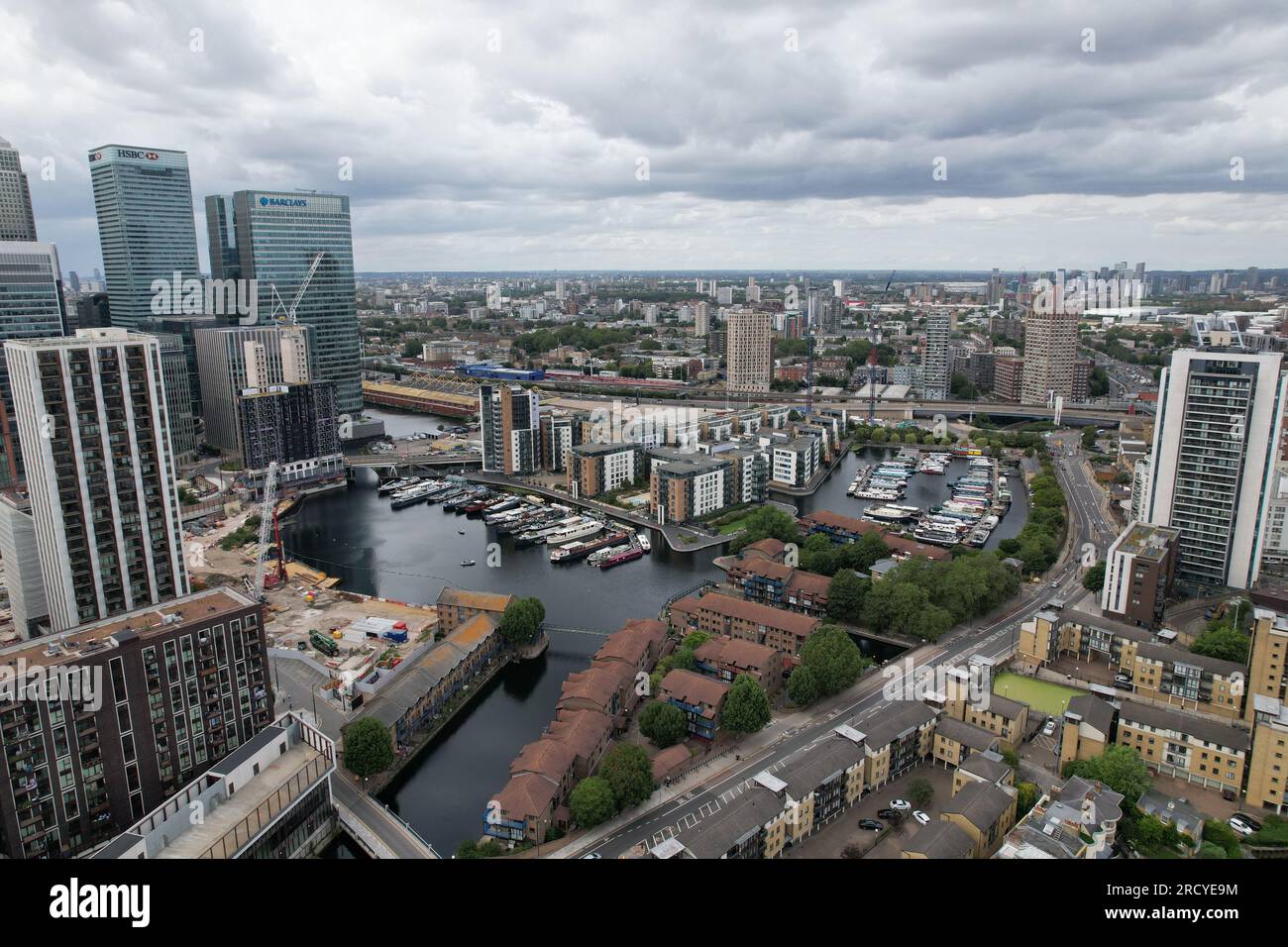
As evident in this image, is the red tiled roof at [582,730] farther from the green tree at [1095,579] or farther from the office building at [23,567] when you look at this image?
the green tree at [1095,579]

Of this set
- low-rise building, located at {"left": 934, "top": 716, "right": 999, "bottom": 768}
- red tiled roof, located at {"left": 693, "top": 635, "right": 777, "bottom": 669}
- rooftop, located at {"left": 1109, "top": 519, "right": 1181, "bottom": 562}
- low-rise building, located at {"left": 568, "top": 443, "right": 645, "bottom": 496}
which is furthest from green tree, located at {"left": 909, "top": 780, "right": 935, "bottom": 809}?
low-rise building, located at {"left": 568, "top": 443, "right": 645, "bottom": 496}

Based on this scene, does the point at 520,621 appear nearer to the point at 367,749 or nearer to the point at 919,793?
the point at 367,749

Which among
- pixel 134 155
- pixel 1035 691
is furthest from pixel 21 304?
pixel 1035 691

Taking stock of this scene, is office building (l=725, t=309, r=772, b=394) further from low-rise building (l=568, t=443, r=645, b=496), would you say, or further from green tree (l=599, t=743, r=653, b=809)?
green tree (l=599, t=743, r=653, b=809)

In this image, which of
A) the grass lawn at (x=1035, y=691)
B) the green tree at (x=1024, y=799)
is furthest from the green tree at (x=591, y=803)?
the grass lawn at (x=1035, y=691)

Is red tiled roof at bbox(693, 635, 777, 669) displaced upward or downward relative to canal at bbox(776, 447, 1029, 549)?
upward

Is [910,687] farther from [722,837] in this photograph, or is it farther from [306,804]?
[306,804]
